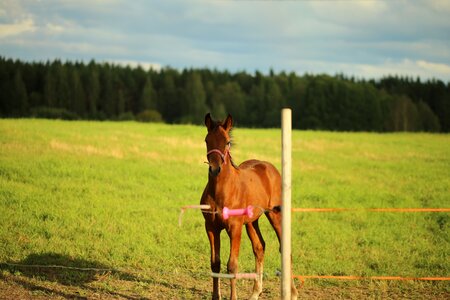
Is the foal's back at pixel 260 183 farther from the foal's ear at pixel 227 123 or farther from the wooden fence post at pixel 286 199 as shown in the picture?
the wooden fence post at pixel 286 199

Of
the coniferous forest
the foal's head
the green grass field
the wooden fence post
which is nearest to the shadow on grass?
the green grass field

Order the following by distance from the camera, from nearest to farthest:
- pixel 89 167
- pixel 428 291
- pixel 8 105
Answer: pixel 428 291 → pixel 89 167 → pixel 8 105

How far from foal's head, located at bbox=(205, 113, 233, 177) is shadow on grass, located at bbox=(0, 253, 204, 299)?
10.2 ft

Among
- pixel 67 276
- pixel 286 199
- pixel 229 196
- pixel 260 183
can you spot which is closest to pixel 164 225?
pixel 67 276

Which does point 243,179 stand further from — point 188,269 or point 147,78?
point 147,78

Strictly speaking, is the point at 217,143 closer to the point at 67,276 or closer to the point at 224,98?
the point at 67,276

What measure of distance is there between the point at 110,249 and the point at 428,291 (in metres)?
6.93

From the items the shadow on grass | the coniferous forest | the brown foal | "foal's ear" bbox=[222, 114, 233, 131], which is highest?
the coniferous forest

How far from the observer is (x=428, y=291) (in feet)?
29.0

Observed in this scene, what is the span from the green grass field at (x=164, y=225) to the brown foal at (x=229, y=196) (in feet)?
4.64

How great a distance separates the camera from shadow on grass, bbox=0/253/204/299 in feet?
27.8

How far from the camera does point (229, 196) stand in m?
6.98

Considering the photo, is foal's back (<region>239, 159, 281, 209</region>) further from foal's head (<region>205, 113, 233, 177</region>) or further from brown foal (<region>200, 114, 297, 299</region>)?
foal's head (<region>205, 113, 233, 177</region>)

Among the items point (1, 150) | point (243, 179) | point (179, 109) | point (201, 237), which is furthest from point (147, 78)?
point (243, 179)
